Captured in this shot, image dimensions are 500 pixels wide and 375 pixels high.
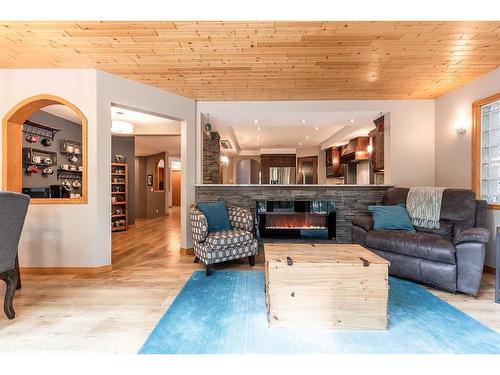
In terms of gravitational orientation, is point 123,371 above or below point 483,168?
below

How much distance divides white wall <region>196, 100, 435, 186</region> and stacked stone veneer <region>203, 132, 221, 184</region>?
298mm

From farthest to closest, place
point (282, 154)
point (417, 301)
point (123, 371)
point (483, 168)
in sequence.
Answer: point (282, 154) → point (483, 168) → point (417, 301) → point (123, 371)

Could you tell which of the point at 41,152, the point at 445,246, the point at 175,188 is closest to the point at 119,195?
the point at 41,152

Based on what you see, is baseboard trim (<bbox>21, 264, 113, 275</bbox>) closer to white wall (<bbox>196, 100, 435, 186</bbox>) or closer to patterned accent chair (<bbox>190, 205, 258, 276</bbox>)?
patterned accent chair (<bbox>190, 205, 258, 276</bbox>)

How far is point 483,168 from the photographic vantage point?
3273mm

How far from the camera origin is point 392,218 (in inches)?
126

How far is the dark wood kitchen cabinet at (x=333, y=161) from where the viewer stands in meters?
6.88

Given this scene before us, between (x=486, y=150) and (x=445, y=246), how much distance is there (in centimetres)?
178

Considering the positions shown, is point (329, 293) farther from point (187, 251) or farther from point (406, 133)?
point (406, 133)

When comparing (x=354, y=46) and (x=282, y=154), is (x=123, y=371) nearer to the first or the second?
(x=354, y=46)

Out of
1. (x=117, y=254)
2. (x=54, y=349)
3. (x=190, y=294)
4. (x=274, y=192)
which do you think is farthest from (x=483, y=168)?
(x=117, y=254)

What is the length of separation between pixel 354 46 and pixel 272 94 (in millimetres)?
1499

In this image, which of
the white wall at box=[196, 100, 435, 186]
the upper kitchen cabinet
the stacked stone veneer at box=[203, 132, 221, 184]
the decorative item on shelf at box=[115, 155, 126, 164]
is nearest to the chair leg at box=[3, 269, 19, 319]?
the white wall at box=[196, 100, 435, 186]

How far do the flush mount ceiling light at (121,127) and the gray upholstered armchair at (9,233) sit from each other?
10.4 feet
